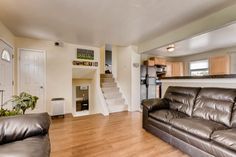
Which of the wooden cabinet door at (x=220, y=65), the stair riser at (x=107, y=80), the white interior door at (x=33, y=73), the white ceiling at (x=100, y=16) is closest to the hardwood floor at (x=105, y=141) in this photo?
the white interior door at (x=33, y=73)

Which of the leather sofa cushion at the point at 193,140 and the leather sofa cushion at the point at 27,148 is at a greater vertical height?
the leather sofa cushion at the point at 27,148

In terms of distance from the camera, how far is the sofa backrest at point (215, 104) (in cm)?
220

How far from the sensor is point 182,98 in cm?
302

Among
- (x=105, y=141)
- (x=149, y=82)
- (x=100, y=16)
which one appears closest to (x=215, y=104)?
(x=105, y=141)

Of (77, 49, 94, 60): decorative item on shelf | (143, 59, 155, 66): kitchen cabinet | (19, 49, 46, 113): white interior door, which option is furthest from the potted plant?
(143, 59, 155, 66): kitchen cabinet

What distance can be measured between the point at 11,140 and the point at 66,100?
338 cm

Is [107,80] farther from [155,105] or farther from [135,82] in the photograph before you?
[155,105]

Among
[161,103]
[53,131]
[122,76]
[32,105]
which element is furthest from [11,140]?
[122,76]

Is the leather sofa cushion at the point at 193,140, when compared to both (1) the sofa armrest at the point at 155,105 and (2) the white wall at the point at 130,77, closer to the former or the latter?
(1) the sofa armrest at the point at 155,105

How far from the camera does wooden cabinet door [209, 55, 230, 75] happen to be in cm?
522

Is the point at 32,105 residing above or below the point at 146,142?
above

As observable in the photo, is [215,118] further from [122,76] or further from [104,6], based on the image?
[122,76]

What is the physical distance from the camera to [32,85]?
4234 millimetres

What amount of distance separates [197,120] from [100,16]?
7.99 ft
